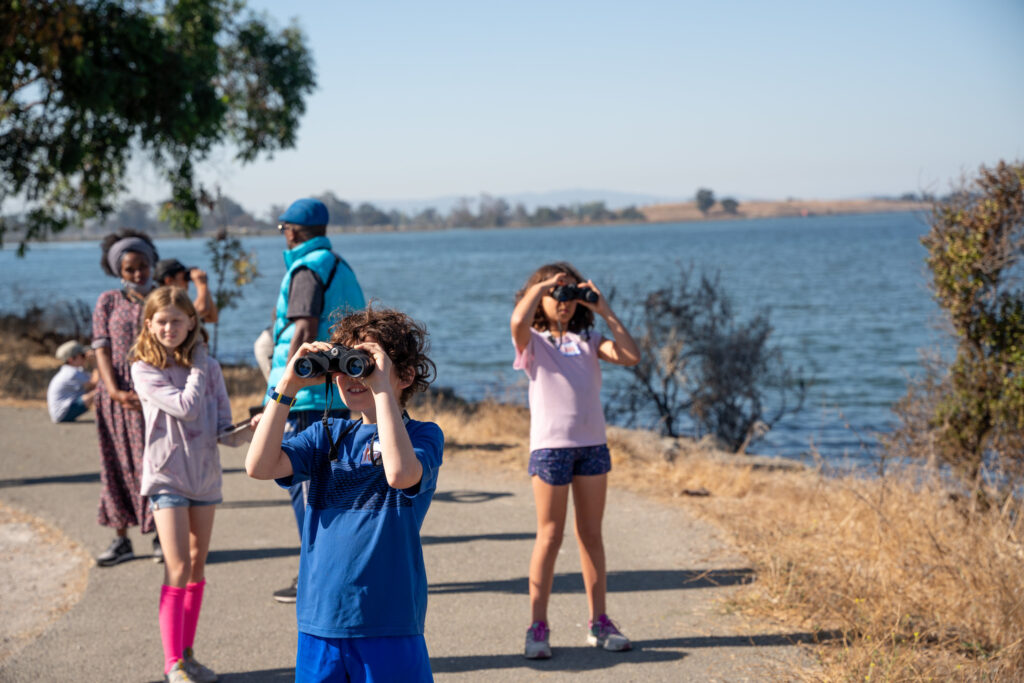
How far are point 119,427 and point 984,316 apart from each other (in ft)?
20.6

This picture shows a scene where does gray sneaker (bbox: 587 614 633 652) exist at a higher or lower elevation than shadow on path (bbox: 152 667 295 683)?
higher

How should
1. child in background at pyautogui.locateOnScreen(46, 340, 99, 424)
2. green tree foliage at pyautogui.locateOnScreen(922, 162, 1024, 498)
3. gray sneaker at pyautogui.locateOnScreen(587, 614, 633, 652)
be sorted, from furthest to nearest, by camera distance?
1. child in background at pyautogui.locateOnScreen(46, 340, 99, 424)
2. green tree foliage at pyautogui.locateOnScreen(922, 162, 1024, 498)
3. gray sneaker at pyautogui.locateOnScreen(587, 614, 633, 652)

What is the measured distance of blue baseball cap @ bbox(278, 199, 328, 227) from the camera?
4.85 metres

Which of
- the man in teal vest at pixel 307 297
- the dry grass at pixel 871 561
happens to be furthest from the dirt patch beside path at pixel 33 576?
the dry grass at pixel 871 561

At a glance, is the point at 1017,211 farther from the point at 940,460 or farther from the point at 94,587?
the point at 94,587

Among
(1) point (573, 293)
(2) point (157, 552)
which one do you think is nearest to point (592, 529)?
(1) point (573, 293)

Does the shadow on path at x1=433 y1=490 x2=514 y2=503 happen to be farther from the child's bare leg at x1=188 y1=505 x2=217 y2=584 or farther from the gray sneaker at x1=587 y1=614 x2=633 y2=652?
the child's bare leg at x1=188 y1=505 x2=217 y2=584

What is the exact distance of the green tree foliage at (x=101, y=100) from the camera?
1251cm

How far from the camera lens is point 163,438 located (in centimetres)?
433

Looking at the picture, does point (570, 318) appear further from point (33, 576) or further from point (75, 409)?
point (75, 409)

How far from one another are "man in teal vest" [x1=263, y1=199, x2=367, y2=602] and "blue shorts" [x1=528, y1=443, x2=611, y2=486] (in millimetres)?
1059

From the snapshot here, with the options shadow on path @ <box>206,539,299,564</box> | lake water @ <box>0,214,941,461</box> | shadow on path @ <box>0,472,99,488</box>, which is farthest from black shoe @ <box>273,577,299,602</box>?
lake water @ <box>0,214,941,461</box>

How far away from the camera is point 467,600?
215 inches

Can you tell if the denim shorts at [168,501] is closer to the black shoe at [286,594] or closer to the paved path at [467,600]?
the paved path at [467,600]
